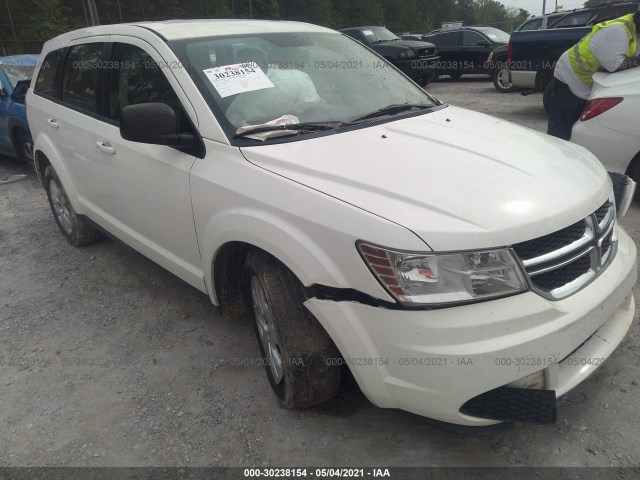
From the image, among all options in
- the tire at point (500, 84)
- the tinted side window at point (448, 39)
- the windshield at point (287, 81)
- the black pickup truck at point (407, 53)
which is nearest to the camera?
the windshield at point (287, 81)

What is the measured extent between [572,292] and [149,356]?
220cm

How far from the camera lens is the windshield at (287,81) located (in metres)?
2.48

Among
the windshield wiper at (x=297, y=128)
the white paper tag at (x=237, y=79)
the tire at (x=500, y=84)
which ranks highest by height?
the white paper tag at (x=237, y=79)

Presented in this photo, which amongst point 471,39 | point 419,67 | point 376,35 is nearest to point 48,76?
point 419,67

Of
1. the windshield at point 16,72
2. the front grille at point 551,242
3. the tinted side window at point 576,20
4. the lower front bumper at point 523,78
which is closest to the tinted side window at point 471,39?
the tinted side window at point 576,20

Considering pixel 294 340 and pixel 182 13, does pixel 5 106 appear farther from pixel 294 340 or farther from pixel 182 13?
pixel 182 13

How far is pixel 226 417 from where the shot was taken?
2377 mm

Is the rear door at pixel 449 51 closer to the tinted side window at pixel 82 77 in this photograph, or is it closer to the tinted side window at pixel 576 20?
the tinted side window at pixel 576 20

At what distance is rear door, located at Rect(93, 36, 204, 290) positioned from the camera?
2.54 meters

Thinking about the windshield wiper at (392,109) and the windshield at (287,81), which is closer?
the windshield at (287,81)

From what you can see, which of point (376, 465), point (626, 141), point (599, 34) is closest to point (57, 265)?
point (376, 465)

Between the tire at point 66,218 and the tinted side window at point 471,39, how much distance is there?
12353 mm

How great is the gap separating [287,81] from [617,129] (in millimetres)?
2771

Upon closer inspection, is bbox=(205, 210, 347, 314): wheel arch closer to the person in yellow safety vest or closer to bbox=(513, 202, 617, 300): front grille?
bbox=(513, 202, 617, 300): front grille
